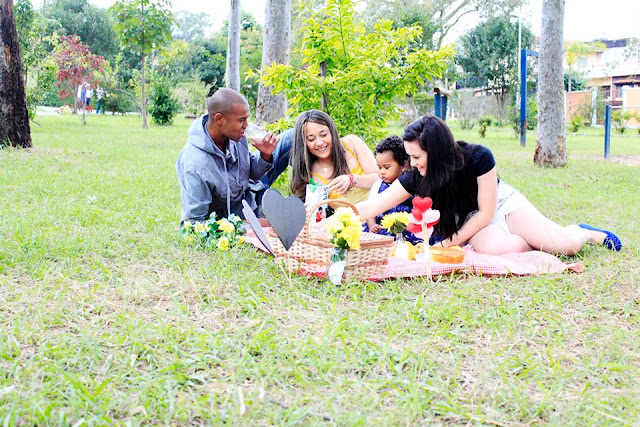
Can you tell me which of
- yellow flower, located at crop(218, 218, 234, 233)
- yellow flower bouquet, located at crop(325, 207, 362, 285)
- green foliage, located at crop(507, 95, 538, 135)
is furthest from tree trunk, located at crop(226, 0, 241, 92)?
green foliage, located at crop(507, 95, 538, 135)

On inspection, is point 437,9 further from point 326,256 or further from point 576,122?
point 326,256

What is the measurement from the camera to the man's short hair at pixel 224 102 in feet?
13.9

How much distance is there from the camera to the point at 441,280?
341cm

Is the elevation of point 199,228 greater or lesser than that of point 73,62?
lesser

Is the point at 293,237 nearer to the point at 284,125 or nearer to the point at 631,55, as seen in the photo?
the point at 284,125

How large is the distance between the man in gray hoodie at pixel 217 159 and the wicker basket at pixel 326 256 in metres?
1.11

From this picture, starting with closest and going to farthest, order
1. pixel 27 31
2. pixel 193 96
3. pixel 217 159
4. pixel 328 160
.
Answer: pixel 217 159, pixel 328 160, pixel 27 31, pixel 193 96

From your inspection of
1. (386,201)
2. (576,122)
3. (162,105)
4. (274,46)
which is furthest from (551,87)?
(162,105)

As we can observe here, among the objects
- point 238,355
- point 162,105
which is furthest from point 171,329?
point 162,105

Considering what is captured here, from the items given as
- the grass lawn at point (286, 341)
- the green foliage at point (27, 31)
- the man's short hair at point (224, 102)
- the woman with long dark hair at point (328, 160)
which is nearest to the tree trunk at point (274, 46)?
the woman with long dark hair at point (328, 160)

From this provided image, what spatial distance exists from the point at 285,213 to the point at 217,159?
4.51 feet

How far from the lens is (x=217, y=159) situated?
445 cm

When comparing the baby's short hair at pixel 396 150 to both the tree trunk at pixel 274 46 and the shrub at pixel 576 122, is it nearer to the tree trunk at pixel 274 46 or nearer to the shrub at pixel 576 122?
the tree trunk at pixel 274 46

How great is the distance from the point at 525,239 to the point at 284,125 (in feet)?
8.75
